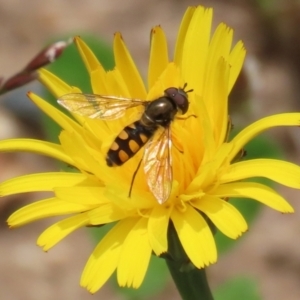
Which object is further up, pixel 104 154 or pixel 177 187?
pixel 104 154

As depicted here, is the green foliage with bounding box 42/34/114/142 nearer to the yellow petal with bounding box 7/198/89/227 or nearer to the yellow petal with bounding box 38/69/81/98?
the yellow petal with bounding box 38/69/81/98

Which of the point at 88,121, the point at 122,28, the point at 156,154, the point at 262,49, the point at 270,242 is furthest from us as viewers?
the point at 122,28

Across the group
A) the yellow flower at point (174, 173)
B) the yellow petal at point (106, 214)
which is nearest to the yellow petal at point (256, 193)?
the yellow flower at point (174, 173)

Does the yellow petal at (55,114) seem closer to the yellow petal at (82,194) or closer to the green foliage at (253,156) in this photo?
the yellow petal at (82,194)

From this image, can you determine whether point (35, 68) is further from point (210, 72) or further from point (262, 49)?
point (262, 49)

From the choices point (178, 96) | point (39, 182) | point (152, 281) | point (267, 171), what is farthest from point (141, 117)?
point (152, 281)

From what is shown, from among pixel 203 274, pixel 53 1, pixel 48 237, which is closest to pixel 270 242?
pixel 203 274
